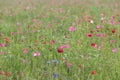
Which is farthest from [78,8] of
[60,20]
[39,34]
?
[39,34]

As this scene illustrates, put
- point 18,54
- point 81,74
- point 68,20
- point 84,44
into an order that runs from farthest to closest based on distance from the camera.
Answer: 1. point 68,20
2. point 84,44
3. point 18,54
4. point 81,74

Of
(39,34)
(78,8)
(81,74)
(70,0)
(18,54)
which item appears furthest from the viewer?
(70,0)

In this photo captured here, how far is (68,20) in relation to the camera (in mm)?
5801

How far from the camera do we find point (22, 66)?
10.6 ft

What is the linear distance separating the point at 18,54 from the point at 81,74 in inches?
38.1

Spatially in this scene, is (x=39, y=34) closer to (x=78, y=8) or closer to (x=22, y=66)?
(x=22, y=66)

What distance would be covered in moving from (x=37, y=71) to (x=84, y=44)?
111 centimetres

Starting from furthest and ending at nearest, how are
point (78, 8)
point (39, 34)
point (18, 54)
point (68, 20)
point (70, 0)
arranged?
point (70, 0) < point (78, 8) < point (68, 20) < point (39, 34) < point (18, 54)

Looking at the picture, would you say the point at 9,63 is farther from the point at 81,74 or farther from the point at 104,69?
the point at 104,69

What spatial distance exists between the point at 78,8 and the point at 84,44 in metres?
3.86

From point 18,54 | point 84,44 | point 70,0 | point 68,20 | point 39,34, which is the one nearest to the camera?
point 18,54

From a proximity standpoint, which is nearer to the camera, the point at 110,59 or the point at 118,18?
the point at 110,59

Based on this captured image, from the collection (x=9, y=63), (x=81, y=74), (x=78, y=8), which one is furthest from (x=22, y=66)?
(x=78, y=8)

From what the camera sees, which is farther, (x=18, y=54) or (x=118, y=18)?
(x=118, y=18)
